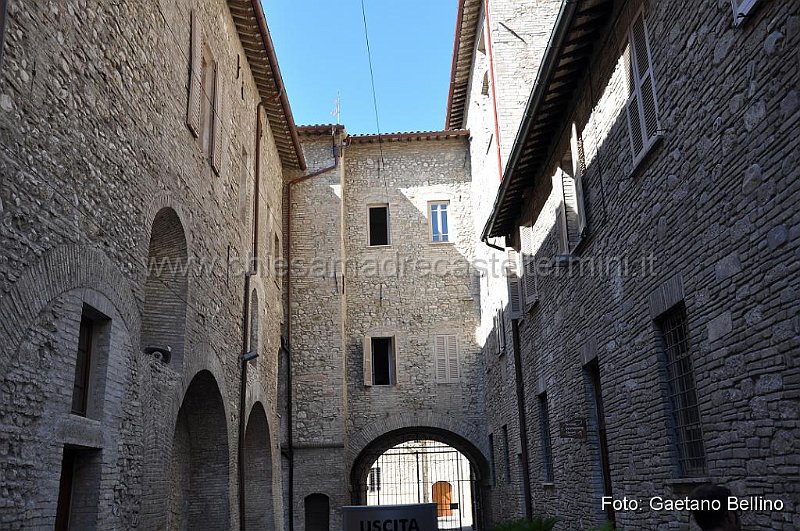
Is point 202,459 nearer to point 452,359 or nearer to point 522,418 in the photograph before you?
point 522,418

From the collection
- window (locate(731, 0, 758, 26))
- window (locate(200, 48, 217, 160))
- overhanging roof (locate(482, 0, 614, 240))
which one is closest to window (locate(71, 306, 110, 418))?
window (locate(200, 48, 217, 160))

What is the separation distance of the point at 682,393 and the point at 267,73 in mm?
11644

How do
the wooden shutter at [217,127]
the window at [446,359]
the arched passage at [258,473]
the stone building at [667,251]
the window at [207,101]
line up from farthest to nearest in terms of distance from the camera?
the window at [446,359] → the arched passage at [258,473] → the wooden shutter at [217,127] → the window at [207,101] → the stone building at [667,251]

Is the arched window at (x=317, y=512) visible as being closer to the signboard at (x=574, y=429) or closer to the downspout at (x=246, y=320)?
the downspout at (x=246, y=320)

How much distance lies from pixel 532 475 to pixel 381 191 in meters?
10.6

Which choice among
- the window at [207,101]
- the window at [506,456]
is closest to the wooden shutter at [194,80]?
the window at [207,101]

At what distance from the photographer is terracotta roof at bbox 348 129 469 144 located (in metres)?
20.8

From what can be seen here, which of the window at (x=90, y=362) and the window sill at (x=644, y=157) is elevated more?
the window sill at (x=644, y=157)

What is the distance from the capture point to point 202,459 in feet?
39.1

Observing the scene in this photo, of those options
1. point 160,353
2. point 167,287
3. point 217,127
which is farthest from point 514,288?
point 160,353

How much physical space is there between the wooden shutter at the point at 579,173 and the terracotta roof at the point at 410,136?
39.5 ft

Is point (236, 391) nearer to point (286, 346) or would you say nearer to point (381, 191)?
point (286, 346)

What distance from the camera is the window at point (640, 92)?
6512 mm

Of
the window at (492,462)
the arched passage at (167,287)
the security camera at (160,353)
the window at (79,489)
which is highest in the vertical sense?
the arched passage at (167,287)
